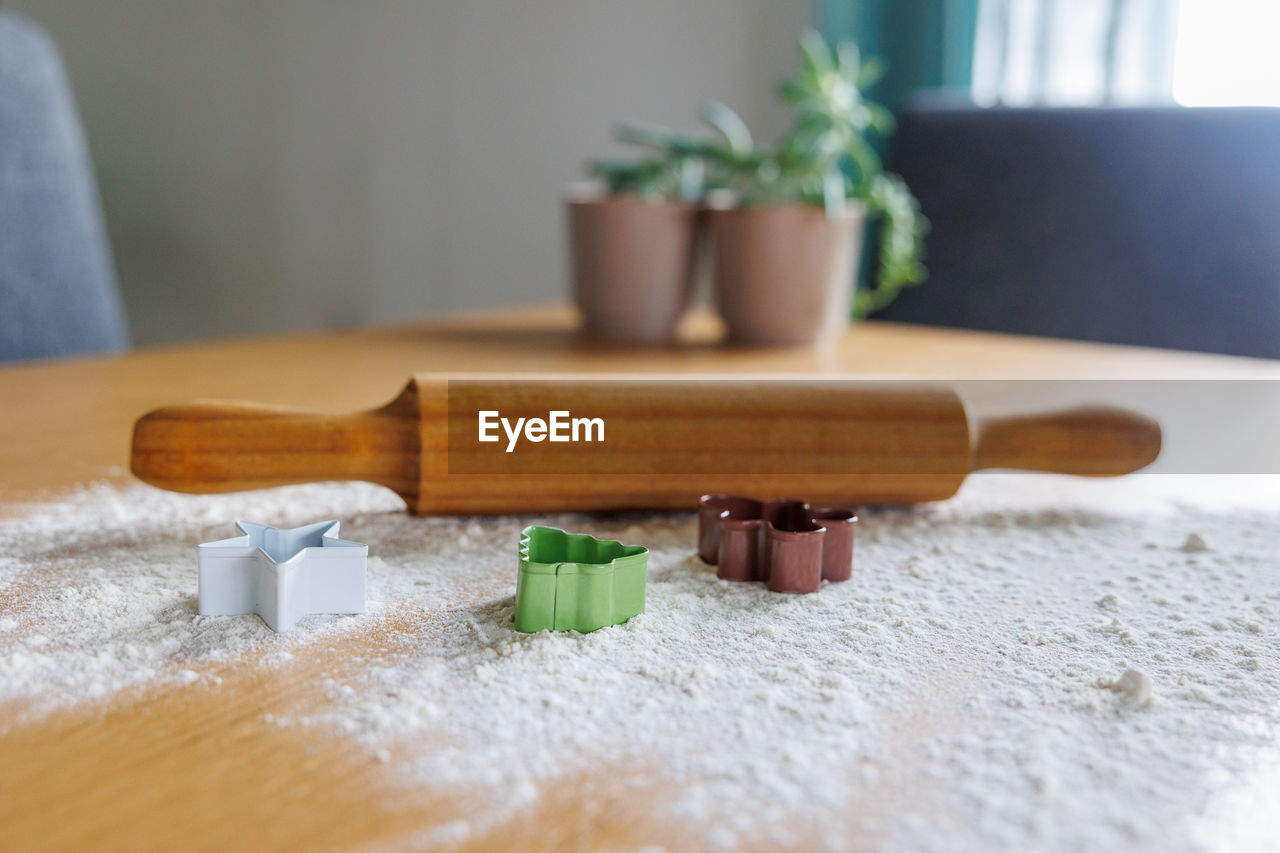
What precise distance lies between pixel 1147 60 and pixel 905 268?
113cm

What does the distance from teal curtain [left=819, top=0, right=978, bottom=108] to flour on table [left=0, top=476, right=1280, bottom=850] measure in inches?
72.4

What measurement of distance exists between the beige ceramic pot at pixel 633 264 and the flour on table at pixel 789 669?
2.09 feet

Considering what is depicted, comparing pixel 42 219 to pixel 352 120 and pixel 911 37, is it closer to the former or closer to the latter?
pixel 352 120

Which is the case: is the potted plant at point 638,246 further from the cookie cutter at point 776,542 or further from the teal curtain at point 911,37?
the teal curtain at point 911,37

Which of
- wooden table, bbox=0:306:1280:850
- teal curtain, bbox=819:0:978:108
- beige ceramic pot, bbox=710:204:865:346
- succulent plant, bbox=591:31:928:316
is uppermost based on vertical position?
teal curtain, bbox=819:0:978:108

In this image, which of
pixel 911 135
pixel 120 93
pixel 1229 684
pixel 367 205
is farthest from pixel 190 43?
pixel 1229 684

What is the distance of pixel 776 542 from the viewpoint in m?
Answer: 0.51

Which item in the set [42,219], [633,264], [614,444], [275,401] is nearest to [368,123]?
[42,219]

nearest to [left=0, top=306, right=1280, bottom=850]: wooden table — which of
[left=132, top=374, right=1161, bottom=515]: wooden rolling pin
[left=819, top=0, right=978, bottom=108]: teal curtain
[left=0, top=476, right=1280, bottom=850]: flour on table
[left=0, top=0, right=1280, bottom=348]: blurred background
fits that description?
[left=0, top=476, right=1280, bottom=850]: flour on table

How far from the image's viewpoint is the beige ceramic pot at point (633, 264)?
121cm

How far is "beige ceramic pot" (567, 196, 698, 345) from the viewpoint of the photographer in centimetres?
121

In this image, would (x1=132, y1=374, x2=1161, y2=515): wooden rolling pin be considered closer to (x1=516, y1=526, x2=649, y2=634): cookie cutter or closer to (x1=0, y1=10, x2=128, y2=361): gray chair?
(x1=516, y1=526, x2=649, y2=634): cookie cutter

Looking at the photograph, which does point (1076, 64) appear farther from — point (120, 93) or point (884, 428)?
point (120, 93)

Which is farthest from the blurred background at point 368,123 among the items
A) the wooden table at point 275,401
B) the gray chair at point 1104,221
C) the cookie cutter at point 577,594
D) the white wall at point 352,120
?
the cookie cutter at point 577,594
